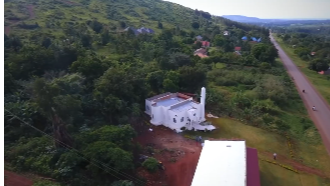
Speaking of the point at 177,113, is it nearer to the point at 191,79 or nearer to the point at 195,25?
the point at 191,79

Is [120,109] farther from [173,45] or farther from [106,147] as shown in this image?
[173,45]

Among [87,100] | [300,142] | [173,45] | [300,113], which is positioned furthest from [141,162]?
[173,45]

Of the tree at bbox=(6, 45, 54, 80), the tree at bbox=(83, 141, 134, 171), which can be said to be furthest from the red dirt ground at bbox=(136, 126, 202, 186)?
the tree at bbox=(6, 45, 54, 80)

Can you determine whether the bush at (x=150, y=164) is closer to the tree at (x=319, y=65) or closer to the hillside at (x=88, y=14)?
the hillside at (x=88, y=14)

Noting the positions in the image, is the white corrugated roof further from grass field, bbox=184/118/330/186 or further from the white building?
the white building

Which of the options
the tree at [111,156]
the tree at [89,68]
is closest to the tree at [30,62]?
the tree at [89,68]

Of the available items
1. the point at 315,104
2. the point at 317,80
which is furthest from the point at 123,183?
the point at 317,80

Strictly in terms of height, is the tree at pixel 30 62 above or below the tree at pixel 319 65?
above
